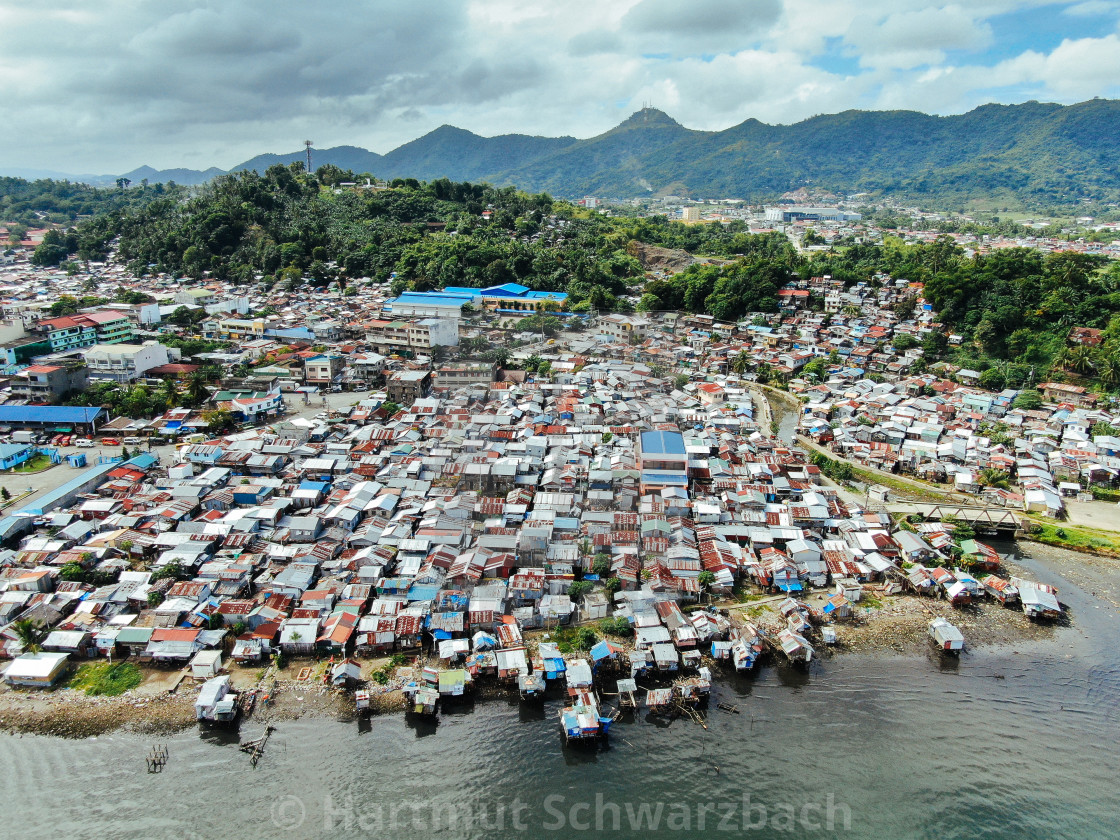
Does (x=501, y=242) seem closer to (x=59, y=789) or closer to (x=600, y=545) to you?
(x=600, y=545)

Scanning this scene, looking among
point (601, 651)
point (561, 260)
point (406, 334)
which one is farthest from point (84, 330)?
point (601, 651)

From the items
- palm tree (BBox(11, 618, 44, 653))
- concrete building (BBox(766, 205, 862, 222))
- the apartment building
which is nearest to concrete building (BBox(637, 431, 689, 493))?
palm tree (BBox(11, 618, 44, 653))

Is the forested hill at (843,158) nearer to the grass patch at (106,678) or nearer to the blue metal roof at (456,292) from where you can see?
the blue metal roof at (456,292)

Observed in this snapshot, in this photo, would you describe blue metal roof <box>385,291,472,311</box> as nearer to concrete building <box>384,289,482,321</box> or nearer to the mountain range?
concrete building <box>384,289,482,321</box>

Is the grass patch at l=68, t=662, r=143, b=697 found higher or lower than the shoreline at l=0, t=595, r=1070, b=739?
higher

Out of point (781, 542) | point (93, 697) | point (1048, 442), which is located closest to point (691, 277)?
point (1048, 442)

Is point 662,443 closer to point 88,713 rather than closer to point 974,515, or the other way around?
point 974,515
